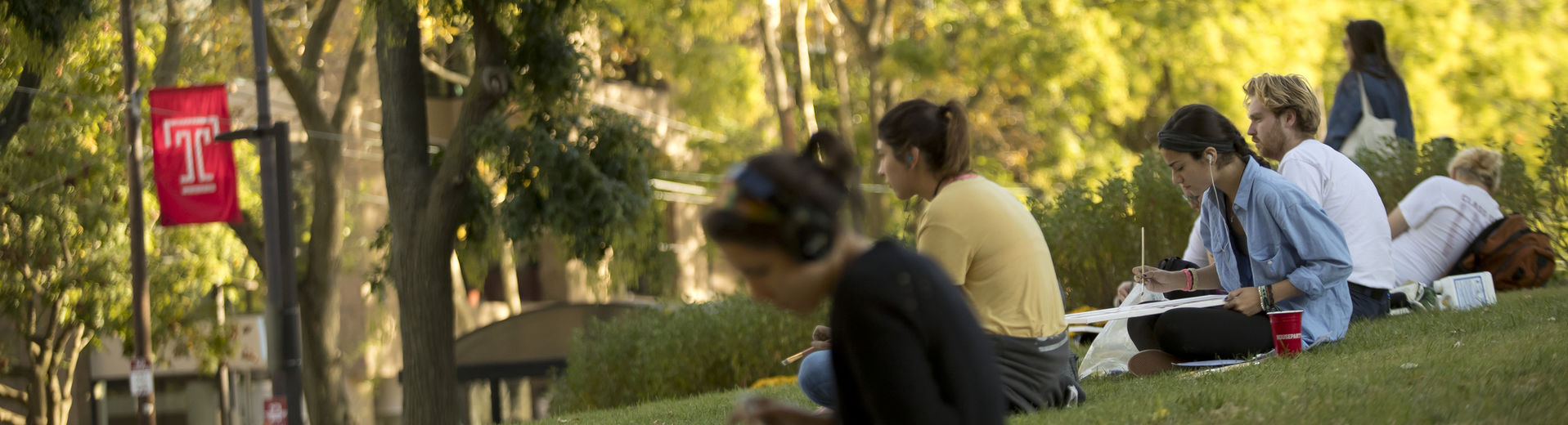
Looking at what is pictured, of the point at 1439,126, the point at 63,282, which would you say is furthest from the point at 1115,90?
the point at 63,282

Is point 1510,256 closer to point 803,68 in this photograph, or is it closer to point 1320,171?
point 1320,171

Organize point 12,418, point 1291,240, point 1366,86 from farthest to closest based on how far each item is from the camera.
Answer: point 12,418, point 1366,86, point 1291,240

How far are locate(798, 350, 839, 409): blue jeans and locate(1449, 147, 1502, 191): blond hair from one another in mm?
6277

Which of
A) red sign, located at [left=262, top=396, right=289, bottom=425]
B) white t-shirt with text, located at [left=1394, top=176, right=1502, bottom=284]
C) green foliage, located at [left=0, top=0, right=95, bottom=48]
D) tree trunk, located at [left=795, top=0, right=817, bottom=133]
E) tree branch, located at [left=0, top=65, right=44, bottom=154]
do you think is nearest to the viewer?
white t-shirt with text, located at [left=1394, top=176, right=1502, bottom=284]

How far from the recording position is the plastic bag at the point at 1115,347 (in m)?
7.34

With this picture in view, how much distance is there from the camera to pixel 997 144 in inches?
1191

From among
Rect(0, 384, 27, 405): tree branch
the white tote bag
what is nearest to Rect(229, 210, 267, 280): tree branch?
Rect(0, 384, 27, 405): tree branch

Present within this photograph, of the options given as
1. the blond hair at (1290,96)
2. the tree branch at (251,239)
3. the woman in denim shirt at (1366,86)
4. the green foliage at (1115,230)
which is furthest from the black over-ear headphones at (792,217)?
the tree branch at (251,239)

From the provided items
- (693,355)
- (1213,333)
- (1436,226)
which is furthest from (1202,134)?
(693,355)

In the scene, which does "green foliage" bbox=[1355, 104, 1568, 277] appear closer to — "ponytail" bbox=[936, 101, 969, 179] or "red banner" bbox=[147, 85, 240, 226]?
"ponytail" bbox=[936, 101, 969, 179]

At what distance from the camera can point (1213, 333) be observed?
6391 millimetres

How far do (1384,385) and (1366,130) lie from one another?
6192 millimetres

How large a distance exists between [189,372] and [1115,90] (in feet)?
69.0

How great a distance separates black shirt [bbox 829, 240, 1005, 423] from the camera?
2590mm
